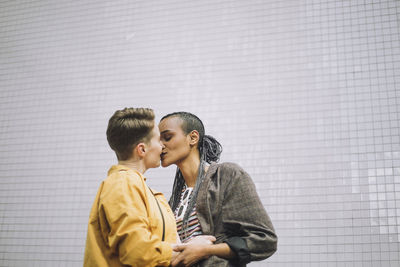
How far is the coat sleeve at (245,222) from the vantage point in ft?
3.65

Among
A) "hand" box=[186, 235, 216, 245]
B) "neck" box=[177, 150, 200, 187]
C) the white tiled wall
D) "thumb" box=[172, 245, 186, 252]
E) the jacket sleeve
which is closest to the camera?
the jacket sleeve

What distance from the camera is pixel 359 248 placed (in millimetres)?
2084

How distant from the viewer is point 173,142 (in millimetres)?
1364

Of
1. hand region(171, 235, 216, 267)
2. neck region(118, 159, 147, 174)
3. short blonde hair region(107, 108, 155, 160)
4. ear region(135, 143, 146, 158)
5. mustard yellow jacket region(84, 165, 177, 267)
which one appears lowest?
hand region(171, 235, 216, 267)

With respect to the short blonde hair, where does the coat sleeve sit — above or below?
below

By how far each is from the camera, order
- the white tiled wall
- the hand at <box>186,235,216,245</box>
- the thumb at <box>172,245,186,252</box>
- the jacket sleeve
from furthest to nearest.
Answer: the white tiled wall
the hand at <box>186,235,216,245</box>
the thumb at <box>172,245,186,252</box>
the jacket sleeve

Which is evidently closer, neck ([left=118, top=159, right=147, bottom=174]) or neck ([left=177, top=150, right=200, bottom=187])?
neck ([left=118, top=159, right=147, bottom=174])

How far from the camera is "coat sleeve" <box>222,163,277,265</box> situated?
43.8 inches

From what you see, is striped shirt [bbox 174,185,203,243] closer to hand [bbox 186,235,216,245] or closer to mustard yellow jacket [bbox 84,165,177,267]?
hand [bbox 186,235,216,245]

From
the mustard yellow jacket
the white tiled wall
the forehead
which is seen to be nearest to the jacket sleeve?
the mustard yellow jacket

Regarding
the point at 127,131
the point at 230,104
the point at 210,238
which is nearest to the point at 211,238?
the point at 210,238

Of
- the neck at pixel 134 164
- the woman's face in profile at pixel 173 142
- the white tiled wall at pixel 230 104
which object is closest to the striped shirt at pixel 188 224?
the woman's face in profile at pixel 173 142

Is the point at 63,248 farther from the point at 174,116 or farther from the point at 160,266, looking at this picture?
the point at 160,266

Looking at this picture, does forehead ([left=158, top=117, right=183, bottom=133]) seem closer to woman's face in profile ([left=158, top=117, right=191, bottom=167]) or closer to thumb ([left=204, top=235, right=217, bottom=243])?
woman's face in profile ([left=158, top=117, right=191, bottom=167])
